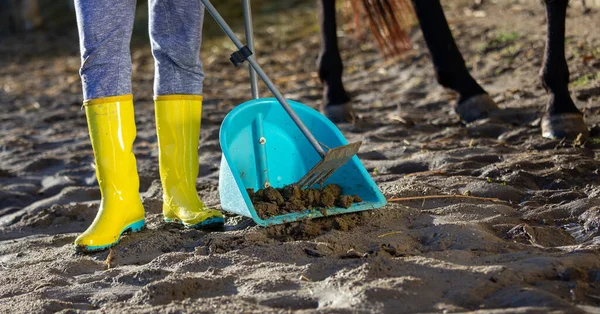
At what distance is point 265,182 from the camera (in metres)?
2.57

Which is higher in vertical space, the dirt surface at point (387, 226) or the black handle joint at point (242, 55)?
the black handle joint at point (242, 55)

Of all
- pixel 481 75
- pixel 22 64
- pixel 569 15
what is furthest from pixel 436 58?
pixel 22 64

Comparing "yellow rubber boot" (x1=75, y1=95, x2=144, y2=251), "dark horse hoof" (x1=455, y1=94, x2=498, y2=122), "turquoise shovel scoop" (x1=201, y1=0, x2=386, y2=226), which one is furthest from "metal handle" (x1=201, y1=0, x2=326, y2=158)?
"dark horse hoof" (x1=455, y1=94, x2=498, y2=122)

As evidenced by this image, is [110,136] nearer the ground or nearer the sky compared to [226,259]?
nearer the sky

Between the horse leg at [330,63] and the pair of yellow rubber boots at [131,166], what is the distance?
1652 millimetres

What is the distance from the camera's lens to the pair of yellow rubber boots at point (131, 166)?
2.39m

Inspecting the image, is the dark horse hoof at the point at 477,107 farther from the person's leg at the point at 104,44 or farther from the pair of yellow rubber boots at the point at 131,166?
the person's leg at the point at 104,44

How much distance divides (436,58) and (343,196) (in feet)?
5.26

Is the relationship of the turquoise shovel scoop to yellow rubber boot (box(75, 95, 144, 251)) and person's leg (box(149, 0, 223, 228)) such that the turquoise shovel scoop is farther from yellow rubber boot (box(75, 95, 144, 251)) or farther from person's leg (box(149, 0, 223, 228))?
yellow rubber boot (box(75, 95, 144, 251))

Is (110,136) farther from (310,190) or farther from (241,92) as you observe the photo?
(241,92)

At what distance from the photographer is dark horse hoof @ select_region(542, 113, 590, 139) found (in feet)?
10.3

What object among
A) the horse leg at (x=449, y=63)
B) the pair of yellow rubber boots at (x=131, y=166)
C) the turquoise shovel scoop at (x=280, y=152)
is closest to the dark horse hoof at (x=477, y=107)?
the horse leg at (x=449, y=63)

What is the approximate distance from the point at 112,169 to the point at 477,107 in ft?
6.30

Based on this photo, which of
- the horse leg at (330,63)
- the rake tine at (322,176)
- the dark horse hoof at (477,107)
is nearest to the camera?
the rake tine at (322,176)
